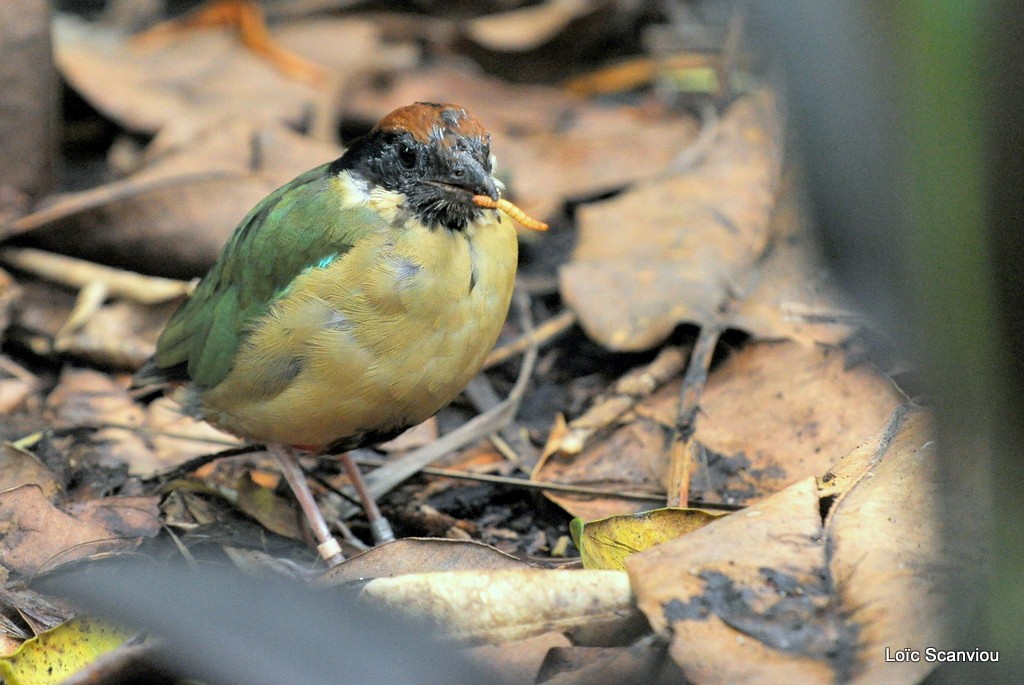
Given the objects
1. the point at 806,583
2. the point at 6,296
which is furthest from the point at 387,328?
the point at 6,296

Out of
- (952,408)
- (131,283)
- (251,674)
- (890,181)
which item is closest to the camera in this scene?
(890,181)

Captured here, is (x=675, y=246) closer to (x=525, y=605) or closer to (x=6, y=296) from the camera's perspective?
(x=525, y=605)

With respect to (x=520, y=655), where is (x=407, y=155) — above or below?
above

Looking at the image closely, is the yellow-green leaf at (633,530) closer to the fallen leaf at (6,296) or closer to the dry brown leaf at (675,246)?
the dry brown leaf at (675,246)

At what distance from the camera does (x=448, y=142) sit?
360 cm

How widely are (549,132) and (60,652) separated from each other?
4688 mm

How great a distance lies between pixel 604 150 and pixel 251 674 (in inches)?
190

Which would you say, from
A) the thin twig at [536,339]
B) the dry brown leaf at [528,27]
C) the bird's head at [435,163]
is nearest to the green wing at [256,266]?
the bird's head at [435,163]

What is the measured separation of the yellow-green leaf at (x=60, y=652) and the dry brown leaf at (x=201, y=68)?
420 centimetres

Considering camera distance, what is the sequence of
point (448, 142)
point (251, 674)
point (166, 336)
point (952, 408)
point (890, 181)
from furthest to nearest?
point (166, 336), point (448, 142), point (251, 674), point (952, 408), point (890, 181)

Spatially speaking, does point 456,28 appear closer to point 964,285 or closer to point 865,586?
point 865,586

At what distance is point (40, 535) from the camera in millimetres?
3576

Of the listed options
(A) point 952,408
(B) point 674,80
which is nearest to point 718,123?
(B) point 674,80

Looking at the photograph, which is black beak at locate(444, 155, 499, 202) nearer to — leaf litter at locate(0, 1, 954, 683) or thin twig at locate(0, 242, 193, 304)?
leaf litter at locate(0, 1, 954, 683)
